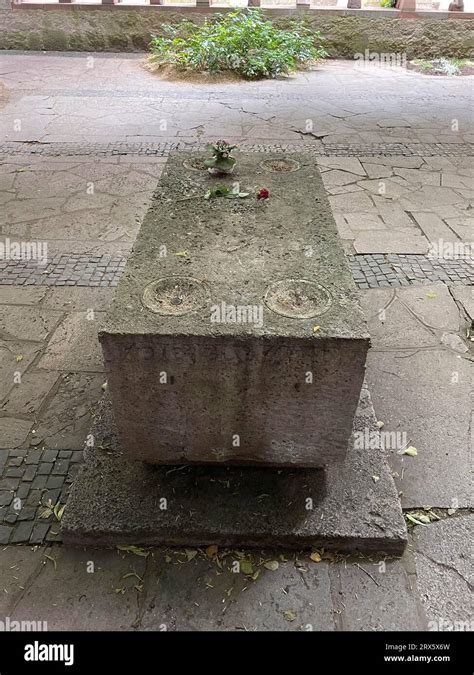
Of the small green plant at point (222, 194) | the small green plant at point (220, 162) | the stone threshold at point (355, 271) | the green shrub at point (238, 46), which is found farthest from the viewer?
the green shrub at point (238, 46)

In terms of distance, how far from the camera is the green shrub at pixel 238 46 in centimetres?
725

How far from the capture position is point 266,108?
6.15 metres

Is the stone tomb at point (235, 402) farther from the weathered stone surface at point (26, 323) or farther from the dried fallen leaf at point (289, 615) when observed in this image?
the weathered stone surface at point (26, 323)

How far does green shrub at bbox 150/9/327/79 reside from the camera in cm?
725

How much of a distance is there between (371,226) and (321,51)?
5631mm

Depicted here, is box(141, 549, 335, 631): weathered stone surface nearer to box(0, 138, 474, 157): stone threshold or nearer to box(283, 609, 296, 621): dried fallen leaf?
box(283, 609, 296, 621): dried fallen leaf
